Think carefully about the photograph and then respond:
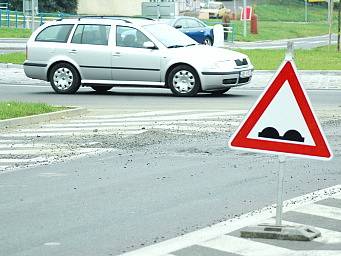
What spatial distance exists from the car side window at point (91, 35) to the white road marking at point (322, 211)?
14.4 metres

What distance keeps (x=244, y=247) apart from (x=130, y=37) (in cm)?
1589

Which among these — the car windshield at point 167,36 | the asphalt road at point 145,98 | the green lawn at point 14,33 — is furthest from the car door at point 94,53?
the green lawn at point 14,33

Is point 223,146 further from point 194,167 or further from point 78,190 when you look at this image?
point 78,190

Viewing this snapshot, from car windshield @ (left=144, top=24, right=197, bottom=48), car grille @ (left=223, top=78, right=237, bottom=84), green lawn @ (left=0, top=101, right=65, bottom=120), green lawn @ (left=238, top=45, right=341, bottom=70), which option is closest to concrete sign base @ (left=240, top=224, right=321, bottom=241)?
green lawn @ (left=0, top=101, right=65, bottom=120)

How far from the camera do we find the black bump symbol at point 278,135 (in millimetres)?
8758

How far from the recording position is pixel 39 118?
18312 millimetres

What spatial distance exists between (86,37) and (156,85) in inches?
76.7

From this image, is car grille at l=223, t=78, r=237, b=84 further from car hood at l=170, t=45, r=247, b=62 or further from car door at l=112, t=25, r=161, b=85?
car door at l=112, t=25, r=161, b=85

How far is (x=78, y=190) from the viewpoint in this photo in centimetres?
1126

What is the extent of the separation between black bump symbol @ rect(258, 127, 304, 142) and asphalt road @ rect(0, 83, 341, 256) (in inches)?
37.9

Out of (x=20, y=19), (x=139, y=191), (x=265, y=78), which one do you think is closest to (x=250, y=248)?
(x=139, y=191)

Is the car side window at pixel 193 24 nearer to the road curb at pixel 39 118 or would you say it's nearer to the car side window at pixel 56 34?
the car side window at pixel 56 34

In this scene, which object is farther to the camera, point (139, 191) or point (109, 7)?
point (109, 7)

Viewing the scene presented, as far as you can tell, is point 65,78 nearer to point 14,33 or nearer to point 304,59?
point 304,59
